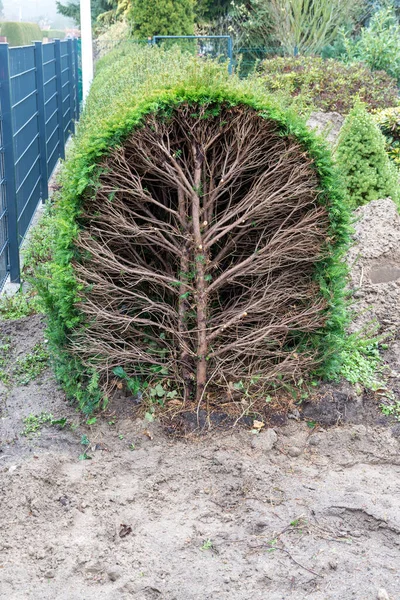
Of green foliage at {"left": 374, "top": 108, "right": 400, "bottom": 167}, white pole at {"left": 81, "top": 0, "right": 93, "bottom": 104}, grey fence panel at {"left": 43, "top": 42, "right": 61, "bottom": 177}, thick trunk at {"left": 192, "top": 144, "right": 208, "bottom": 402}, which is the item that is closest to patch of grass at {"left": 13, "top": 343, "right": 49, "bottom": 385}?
thick trunk at {"left": 192, "top": 144, "right": 208, "bottom": 402}

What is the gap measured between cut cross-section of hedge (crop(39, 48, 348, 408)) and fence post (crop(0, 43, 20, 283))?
2.37 meters

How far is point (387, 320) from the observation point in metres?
5.48

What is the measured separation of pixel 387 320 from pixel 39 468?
9.76 ft

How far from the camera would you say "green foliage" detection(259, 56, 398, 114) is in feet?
44.4

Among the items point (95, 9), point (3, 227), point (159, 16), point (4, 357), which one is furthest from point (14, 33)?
point (4, 357)

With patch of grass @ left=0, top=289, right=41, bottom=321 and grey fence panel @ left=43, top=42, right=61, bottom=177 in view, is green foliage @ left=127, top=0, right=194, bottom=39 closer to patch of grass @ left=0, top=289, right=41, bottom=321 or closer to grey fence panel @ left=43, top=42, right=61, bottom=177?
grey fence panel @ left=43, top=42, right=61, bottom=177

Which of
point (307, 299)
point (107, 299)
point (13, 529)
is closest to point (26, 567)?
point (13, 529)

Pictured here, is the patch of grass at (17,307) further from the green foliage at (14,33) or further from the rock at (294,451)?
the green foliage at (14,33)

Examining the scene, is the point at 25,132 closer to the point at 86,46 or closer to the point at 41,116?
the point at 41,116

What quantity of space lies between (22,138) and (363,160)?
12.3ft

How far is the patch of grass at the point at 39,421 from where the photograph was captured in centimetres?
425

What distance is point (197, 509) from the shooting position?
3529mm

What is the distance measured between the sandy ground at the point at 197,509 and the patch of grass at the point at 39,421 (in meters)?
0.05

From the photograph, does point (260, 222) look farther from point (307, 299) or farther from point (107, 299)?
point (107, 299)
